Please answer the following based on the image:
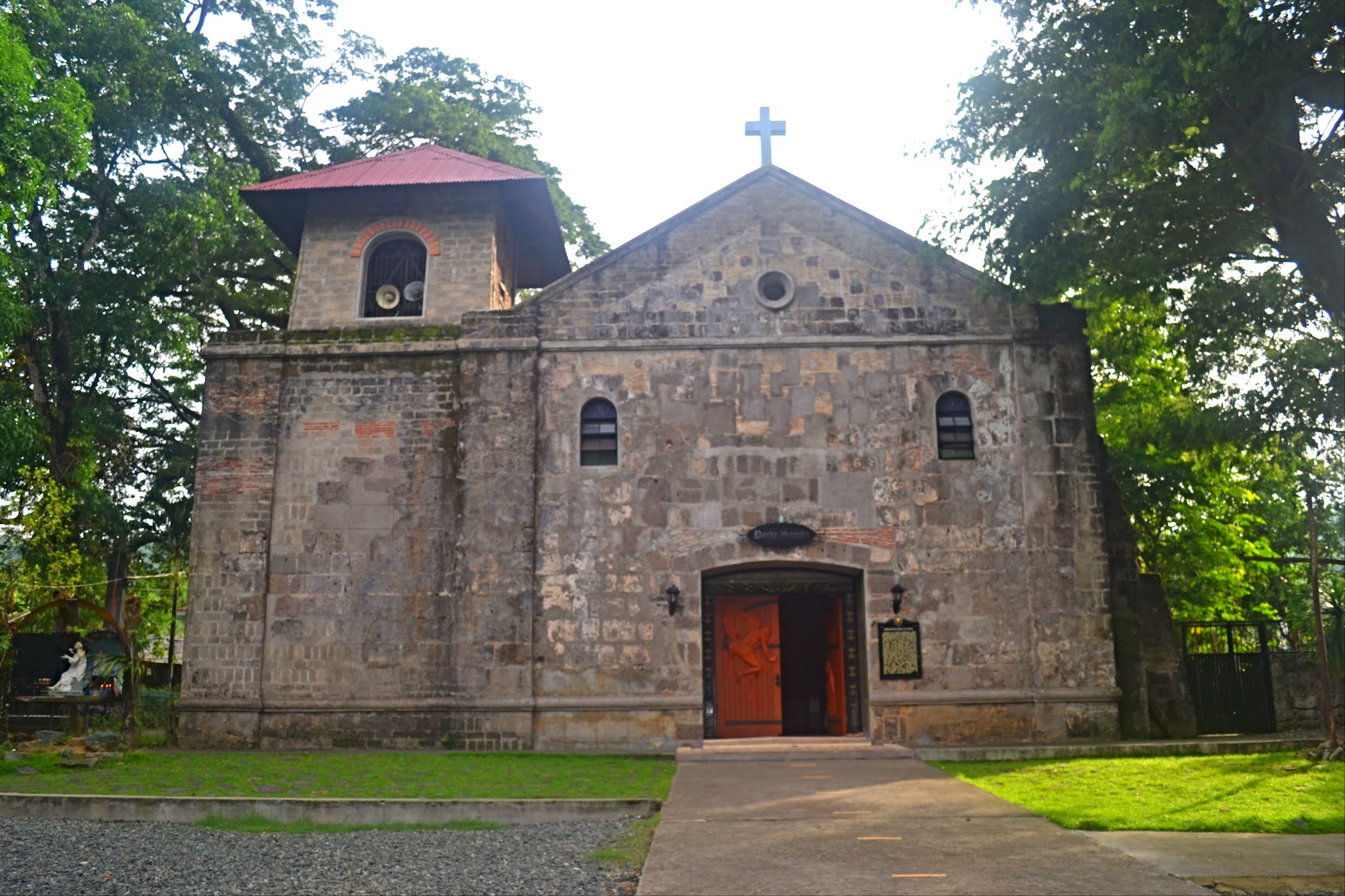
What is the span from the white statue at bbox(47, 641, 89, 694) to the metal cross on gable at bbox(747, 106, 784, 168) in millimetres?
13569

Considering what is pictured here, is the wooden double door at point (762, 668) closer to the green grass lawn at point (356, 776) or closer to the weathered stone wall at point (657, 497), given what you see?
the weathered stone wall at point (657, 497)

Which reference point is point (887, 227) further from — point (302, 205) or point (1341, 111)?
point (302, 205)

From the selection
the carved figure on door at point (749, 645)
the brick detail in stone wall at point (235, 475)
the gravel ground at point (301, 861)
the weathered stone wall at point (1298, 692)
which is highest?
the brick detail in stone wall at point (235, 475)

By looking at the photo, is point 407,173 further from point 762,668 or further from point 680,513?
point 762,668

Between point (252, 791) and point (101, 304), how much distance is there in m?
15.1

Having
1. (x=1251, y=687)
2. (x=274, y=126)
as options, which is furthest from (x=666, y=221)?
(x=274, y=126)

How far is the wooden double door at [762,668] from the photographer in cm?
1639

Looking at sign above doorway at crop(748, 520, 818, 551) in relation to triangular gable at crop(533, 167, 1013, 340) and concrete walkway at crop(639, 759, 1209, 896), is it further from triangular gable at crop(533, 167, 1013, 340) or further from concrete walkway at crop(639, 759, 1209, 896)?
concrete walkway at crop(639, 759, 1209, 896)

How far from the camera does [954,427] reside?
16.5 m

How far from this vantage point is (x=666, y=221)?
1714 centimetres

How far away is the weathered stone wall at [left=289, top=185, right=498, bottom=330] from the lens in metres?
18.0

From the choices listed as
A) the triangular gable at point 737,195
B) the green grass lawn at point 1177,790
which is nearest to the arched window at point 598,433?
the triangular gable at point 737,195

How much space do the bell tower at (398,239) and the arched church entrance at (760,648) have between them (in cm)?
661

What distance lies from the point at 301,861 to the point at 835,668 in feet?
34.0
